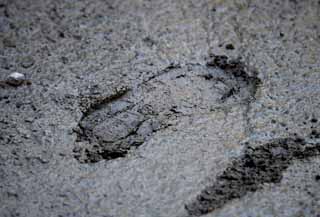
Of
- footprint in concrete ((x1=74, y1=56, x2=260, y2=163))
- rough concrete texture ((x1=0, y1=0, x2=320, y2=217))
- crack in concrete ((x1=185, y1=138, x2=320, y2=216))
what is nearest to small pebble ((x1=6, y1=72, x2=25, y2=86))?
rough concrete texture ((x1=0, y1=0, x2=320, y2=217))

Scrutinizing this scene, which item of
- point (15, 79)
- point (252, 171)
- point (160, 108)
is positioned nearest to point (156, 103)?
point (160, 108)

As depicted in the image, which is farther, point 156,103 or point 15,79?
point 15,79

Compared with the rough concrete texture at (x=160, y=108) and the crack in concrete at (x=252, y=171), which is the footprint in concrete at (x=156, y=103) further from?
the crack in concrete at (x=252, y=171)

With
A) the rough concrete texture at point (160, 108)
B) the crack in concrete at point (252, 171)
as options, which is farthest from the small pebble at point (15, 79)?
the crack in concrete at point (252, 171)

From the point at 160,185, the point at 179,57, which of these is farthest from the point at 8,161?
the point at 179,57

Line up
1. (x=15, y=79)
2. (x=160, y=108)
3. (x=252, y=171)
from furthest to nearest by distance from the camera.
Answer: (x=15, y=79) < (x=160, y=108) < (x=252, y=171)

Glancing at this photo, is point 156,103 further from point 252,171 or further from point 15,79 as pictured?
point 15,79
